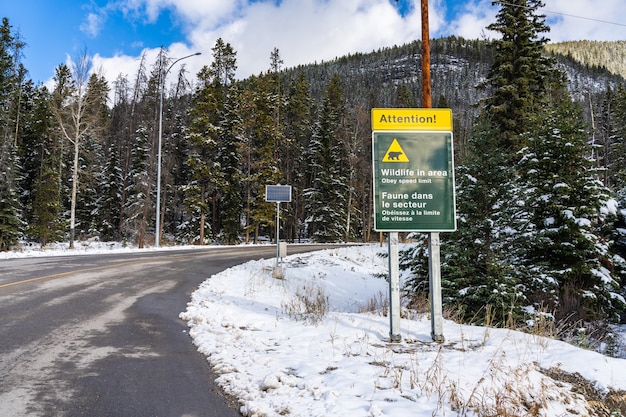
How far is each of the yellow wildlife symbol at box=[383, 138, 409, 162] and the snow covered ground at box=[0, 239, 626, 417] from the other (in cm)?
296

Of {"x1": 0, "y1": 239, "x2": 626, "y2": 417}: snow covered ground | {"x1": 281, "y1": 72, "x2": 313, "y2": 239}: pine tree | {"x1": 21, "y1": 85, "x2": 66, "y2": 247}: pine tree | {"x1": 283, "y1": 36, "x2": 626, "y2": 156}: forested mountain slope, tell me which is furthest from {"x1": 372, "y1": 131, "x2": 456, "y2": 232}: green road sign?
{"x1": 283, "y1": 36, "x2": 626, "y2": 156}: forested mountain slope

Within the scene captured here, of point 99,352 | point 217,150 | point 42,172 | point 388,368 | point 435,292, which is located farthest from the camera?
point 217,150

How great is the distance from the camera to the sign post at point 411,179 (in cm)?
602

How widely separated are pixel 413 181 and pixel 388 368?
9.90ft

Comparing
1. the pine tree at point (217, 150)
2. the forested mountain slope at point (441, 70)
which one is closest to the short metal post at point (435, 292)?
the pine tree at point (217, 150)

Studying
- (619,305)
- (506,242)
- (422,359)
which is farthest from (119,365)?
(619,305)

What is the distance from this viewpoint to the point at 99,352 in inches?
207

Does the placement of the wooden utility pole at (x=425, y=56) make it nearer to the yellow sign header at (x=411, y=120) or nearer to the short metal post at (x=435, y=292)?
the yellow sign header at (x=411, y=120)

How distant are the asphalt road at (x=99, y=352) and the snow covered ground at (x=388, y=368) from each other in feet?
1.42

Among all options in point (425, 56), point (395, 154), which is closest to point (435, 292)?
point (395, 154)

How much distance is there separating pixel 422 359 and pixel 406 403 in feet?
4.58

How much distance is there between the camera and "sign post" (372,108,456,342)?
237 inches

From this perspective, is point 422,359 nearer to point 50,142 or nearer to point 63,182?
point 50,142

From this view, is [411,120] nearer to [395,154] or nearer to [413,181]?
[395,154]
